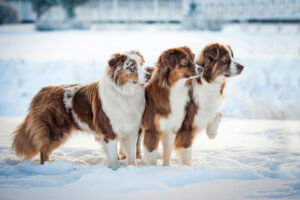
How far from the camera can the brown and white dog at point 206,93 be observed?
325 cm

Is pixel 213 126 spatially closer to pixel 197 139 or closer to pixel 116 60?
pixel 116 60

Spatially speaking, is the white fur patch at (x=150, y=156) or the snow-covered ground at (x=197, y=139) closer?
the snow-covered ground at (x=197, y=139)

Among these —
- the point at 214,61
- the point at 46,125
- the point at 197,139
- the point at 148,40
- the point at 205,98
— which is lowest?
the point at 197,139

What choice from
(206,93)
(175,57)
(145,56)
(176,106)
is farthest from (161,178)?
(145,56)

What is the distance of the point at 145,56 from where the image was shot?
894cm

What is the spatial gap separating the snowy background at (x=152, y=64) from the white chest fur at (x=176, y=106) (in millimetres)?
445

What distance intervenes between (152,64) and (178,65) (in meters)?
5.66

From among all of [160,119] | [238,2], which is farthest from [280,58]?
[160,119]

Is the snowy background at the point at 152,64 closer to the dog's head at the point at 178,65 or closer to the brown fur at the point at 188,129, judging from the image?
the brown fur at the point at 188,129

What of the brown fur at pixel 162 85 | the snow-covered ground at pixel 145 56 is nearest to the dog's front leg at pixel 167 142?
the brown fur at pixel 162 85

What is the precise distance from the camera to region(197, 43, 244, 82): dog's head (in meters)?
3.23

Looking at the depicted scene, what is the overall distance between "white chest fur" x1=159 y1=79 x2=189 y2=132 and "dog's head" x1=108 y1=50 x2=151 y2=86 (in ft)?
1.11

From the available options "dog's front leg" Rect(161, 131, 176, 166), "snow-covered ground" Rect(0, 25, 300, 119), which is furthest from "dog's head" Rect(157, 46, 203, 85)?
"snow-covered ground" Rect(0, 25, 300, 119)

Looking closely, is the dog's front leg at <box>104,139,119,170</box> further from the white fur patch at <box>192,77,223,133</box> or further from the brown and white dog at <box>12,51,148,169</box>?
the white fur patch at <box>192,77,223,133</box>
